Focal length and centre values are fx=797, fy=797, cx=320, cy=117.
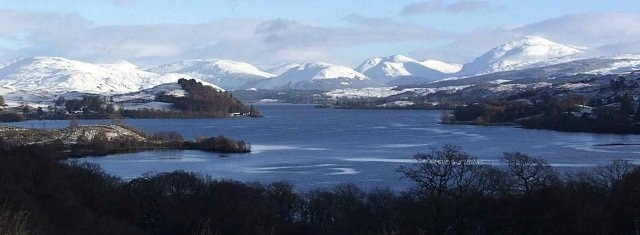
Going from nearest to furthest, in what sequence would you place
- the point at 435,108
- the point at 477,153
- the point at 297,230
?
1. the point at 297,230
2. the point at 477,153
3. the point at 435,108

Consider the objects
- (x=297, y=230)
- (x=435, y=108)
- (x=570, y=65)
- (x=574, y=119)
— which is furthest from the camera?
(x=570, y=65)

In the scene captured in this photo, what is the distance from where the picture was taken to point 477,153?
33.4 metres

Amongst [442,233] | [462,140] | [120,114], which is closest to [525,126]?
[462,140]

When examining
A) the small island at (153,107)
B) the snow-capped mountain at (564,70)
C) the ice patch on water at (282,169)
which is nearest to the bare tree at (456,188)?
the ice patch on water at (282,169)

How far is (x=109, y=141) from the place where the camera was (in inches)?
1676

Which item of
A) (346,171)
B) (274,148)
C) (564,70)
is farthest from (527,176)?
(564,70)

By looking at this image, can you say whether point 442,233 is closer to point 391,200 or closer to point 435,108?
point 391,200

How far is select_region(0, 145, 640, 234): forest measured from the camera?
10.3 meters

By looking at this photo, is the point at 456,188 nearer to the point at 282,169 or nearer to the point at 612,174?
the point at 612,174

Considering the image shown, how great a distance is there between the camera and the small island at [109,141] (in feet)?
130

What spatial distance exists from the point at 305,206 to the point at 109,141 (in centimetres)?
2920

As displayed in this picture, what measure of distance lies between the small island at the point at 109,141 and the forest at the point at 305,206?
2318 cm

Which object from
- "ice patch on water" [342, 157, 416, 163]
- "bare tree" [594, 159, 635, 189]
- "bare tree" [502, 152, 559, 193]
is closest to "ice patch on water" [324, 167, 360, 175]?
"ice patch on water" [342, 157, 416, 163]

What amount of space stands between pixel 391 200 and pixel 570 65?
17703 cm
